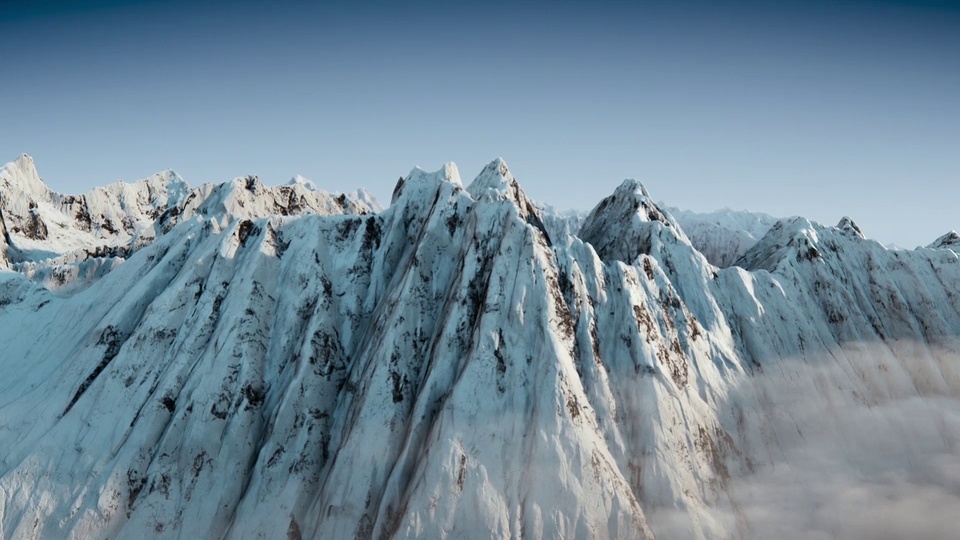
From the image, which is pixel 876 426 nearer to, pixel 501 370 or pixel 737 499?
pixel 737 499

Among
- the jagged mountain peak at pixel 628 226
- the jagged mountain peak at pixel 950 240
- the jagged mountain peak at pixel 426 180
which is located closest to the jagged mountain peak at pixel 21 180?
the jagged mountain peak at pixel 426 180

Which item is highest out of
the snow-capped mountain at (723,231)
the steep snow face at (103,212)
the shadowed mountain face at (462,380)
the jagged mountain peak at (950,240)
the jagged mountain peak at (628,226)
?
the snow-capped mountain at (723,231)

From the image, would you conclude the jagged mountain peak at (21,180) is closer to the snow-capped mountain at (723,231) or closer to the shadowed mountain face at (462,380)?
the shadowed mountain face at (462,380)

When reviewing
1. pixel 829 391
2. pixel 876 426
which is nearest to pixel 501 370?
pixel 829 391

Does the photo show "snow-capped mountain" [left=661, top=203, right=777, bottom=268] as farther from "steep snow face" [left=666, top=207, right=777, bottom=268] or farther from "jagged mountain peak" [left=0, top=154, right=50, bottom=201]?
"jagged mountain peak" [left=0, top=154, right=50, bottom=201]

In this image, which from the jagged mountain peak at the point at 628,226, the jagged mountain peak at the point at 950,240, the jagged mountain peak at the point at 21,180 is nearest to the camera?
the jagged mountain peak at the point at 628,226

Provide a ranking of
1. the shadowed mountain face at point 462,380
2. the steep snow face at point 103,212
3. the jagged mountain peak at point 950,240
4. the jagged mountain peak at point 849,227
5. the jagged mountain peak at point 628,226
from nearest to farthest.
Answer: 1. the shadowed mountain face at point 462,380
2. the jagged mountain peak at point 628,226
3. the jagged mountain peak at point 849,227
4. the jagged mountain peak at point 950,240
5. the steep snow face at point 103,212

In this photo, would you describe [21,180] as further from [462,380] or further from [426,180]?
[462,380]

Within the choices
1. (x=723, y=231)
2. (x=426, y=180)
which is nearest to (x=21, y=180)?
(x=426, y=180)
